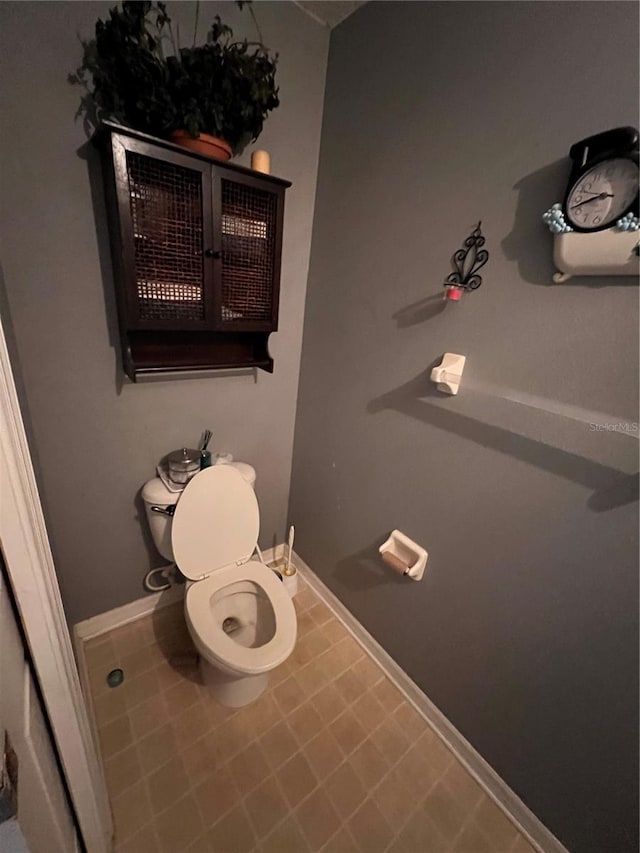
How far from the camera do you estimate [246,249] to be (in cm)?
114

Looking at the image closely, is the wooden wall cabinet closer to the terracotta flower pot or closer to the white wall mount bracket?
the terracotta flower pot

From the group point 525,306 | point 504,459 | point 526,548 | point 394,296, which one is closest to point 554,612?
point 526,548

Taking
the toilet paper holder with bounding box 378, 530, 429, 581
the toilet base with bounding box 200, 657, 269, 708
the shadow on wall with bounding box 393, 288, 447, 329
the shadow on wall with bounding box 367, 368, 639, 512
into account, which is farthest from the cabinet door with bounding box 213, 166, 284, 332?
the toilet base with bounding box 200, 657, 269, 708

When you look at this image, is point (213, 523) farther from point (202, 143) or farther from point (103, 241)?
point (202, 143)

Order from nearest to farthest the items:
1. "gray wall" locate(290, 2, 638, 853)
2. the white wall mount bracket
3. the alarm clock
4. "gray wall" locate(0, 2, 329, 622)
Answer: the alarm clock < "gray wall" locate(290, 2, 638, 853) < "gray wall" locate(0, 2, 329, 622) < the white wall mount bracket

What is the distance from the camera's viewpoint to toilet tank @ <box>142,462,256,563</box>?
4.23 ft

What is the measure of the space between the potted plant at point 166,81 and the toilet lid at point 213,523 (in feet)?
3.57

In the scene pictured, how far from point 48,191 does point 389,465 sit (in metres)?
1.34

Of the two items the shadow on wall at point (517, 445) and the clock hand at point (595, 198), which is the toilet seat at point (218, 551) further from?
the clock hand at point (595, 198)

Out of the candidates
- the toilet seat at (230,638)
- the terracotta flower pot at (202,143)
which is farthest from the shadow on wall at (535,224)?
the toilet seat at (230,638)

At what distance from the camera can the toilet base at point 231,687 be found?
126cm

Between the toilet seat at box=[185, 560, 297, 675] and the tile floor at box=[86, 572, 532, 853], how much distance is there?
1.22 ft

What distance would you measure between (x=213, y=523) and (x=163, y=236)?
101 centimetres

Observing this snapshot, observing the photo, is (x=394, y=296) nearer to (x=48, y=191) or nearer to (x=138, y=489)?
(x=48, y=191)
